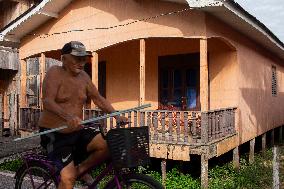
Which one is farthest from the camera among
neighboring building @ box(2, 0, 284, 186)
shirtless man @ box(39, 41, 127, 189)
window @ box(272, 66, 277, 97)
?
window @ box(272, 66, 277, 97)

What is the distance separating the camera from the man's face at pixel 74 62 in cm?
397

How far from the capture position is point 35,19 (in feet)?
40.4

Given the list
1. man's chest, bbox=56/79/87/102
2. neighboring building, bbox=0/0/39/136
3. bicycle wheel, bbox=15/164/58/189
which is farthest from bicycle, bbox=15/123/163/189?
neighboring building, bbox=0/0/39/136

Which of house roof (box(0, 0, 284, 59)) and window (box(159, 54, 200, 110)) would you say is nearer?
house roof (box(0, 0, 284, 59))

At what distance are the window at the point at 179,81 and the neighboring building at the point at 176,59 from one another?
0.03m

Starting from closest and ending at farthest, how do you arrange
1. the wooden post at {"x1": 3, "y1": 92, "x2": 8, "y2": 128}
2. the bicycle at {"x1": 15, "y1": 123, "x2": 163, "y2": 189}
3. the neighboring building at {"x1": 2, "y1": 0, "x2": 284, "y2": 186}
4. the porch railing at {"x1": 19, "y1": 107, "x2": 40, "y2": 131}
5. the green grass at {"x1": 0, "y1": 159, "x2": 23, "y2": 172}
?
the bicycle at {"x1": 15, "y1": 123, "x2": 163, "y2": 189}
the neighboring building at {"x1": 2, "y1": 0, "x2": 284, "y2": 186}
the green grass at {"x1": 0, "y1": 159, "x2": 23, "y2": 172}
the porch railing at {"x1": 19, "y1": 107, "x2": 40, "y2": 131}
the wooden post at {"x1": 3, "y1": 92, "x2": 8, "y2": 128}

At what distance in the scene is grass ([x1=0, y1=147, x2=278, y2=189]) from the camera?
29.0 feet

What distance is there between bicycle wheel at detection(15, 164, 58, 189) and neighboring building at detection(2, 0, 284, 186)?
14.3 ft

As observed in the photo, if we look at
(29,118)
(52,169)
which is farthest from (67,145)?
(29,118)

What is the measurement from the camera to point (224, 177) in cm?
996

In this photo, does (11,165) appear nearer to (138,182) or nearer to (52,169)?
(52,169)

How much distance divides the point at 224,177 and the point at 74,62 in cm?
709

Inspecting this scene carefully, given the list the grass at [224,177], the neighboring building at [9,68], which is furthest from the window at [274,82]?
the neighboring building at [9,68]

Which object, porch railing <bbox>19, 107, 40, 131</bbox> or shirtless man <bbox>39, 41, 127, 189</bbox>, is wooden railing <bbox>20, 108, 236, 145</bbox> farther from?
shirtless man <bbox>39, 41, 127, 189</bbox>
